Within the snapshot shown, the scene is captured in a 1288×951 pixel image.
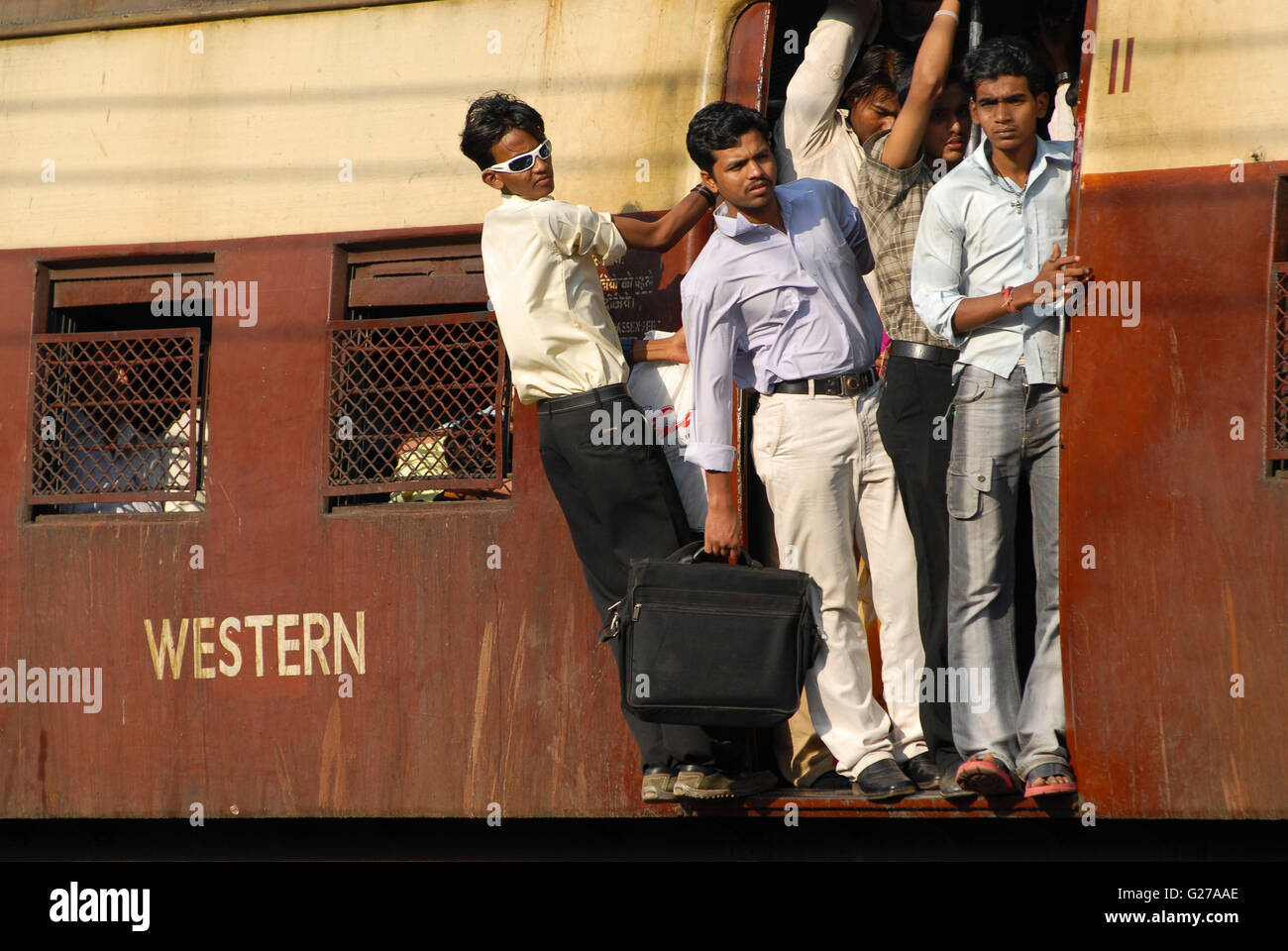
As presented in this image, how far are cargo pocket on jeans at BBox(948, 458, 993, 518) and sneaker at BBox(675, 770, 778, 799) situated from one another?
3.23ft

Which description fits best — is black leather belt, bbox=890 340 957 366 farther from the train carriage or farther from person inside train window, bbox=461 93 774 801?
person inside train window, bbox=461 93 774 801

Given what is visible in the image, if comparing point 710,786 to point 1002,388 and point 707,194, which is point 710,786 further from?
point 707,194

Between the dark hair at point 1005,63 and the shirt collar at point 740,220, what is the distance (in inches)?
24.0

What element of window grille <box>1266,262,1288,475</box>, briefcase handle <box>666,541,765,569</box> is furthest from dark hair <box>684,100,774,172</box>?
window grille <box>1266,262,1288,475</box>

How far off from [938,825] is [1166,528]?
1.19m

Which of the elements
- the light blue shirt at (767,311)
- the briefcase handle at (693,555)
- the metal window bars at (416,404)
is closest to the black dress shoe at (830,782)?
the briefcase handle at (693,555)

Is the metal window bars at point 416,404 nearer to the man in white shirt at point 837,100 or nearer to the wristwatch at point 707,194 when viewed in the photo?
the wristwatch at point 707,194

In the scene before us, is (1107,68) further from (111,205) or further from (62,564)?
(62,564)

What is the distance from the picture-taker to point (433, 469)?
15.3 ft

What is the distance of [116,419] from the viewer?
496 cm

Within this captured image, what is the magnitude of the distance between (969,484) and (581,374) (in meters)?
1.16

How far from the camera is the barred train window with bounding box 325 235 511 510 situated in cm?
463

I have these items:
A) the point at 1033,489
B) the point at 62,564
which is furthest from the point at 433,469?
the point at 1033,489

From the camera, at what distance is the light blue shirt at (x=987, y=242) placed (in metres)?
→ 4.07
